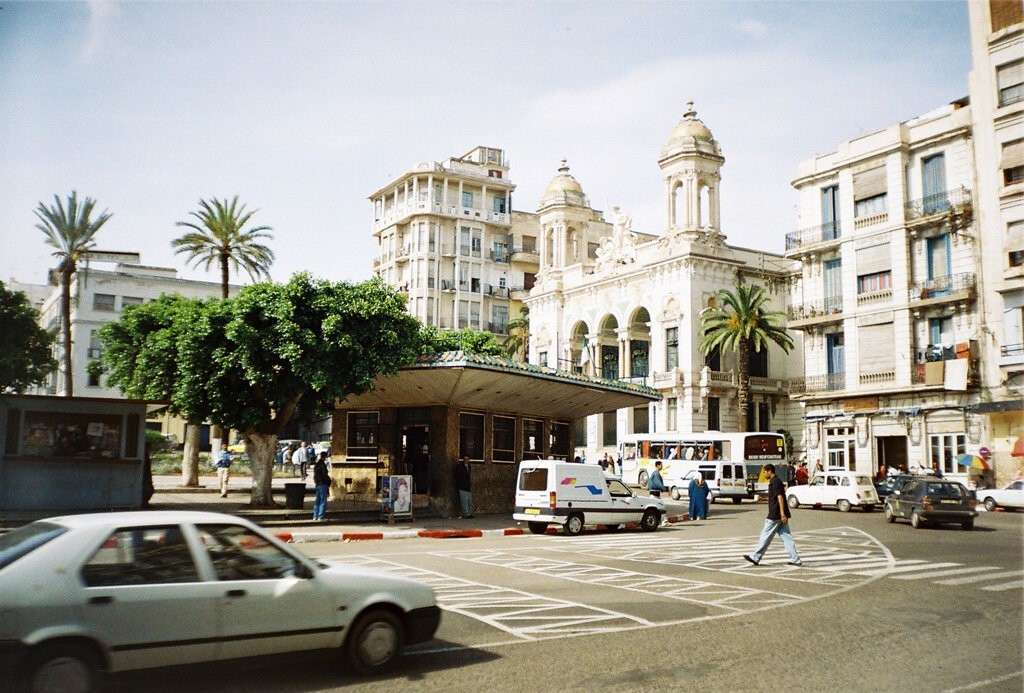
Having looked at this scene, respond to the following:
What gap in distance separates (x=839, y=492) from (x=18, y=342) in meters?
40.7

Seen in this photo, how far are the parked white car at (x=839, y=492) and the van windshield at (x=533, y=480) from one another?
13.9 m

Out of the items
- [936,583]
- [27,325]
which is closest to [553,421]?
[936,583]

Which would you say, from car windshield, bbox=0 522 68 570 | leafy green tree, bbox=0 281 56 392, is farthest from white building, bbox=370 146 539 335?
car windshield, bbox=0 522 68 570

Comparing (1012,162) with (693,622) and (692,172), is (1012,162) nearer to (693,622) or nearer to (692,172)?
(692,172)

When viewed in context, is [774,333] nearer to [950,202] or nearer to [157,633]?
[950,202]

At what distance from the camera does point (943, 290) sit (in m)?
43.2

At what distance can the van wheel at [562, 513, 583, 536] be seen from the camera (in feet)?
74.6

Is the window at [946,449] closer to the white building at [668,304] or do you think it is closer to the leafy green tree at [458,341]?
the white building at [668,304]

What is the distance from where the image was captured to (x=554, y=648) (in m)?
8.55

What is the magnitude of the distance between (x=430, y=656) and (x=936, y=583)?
9.39m

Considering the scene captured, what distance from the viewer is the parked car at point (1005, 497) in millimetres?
33219

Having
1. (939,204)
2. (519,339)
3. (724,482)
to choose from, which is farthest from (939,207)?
(519,339)

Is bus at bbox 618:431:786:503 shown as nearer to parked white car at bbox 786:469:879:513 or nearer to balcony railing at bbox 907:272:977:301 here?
parked white car at bbox 786:469:879:513

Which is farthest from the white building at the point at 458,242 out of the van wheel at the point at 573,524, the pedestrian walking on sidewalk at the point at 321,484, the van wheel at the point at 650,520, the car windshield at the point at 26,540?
the car windshield at the point at 26,540
